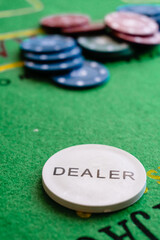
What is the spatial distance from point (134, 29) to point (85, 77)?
0.82 meters

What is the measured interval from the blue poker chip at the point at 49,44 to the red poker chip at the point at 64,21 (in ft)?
0.88

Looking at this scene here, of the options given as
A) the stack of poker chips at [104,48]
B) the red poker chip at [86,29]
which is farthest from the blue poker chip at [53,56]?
the red poker chip at [86,29]

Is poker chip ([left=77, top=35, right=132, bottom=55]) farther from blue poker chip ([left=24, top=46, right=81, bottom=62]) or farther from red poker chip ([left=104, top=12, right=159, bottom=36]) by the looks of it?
blue poker chip ([left=24, top=46, right=81, bottom=62])

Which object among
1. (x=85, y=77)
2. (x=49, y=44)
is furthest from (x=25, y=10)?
(x=85, y=77)

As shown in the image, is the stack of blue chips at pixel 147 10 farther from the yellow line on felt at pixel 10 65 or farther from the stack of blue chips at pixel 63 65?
the yellow line on felt at pixel 10 65

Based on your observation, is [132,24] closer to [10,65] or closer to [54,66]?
[54,66]

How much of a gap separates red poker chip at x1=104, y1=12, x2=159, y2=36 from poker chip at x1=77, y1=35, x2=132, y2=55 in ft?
0.38

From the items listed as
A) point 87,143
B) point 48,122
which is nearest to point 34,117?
point 48,122

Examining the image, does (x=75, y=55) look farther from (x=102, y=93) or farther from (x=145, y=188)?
(x=145, y=188)

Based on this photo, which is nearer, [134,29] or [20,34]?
[134,29]

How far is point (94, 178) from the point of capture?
1363 millimetres

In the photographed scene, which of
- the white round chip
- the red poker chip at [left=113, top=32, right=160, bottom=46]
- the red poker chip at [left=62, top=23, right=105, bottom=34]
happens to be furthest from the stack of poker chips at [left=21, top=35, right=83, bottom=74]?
the white round chip

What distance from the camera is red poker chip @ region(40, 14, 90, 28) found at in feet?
9.80

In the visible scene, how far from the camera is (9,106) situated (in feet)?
6.72
